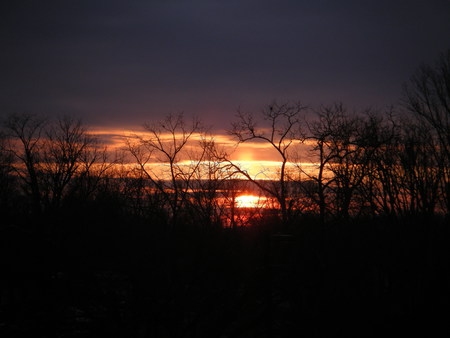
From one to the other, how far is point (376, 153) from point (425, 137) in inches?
167

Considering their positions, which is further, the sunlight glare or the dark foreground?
the sunlight glare

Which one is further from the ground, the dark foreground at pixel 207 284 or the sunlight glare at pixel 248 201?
the sunlight glare at pixel 248 201

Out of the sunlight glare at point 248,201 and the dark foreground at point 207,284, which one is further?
the sunlight glare at point 248,201

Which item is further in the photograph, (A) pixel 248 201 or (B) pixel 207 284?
(A) pixel 248 201

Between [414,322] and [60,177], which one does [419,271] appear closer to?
[414,322]

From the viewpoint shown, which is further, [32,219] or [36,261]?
[32,219]

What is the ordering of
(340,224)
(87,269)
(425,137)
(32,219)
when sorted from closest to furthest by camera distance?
(87,269) < (32,219) < (340,224) < (425,137)

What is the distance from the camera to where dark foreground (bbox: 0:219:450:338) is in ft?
38.2

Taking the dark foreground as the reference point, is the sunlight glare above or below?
above

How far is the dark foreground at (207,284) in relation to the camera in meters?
11.6

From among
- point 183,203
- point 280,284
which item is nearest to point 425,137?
point 183,203

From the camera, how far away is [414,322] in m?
17.1

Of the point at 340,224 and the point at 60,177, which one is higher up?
the point at 60,177

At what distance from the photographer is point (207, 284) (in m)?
14.4
